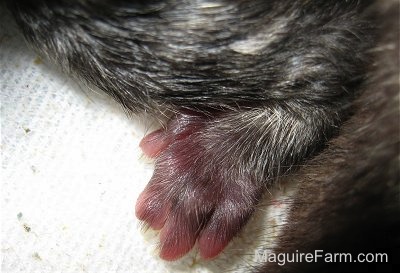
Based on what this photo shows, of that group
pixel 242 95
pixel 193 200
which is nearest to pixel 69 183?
pixel 193 200

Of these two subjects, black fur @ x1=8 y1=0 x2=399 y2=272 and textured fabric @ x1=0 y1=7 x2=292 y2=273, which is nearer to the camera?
black fur @ x1=8 y1=0 x2=399 y2=272

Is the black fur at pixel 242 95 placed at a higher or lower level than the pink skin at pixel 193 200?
higher

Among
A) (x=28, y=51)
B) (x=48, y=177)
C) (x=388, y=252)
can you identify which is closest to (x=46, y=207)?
(x=48, y=177)

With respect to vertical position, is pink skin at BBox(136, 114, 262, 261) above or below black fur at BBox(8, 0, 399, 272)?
below

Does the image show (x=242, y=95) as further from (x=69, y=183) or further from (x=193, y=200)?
(x=69, y=183)

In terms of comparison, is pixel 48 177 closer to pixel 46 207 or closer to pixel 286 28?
pixel 46 207

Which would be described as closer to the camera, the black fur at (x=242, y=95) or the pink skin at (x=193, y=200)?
the black fur at (x=242, y=95)
